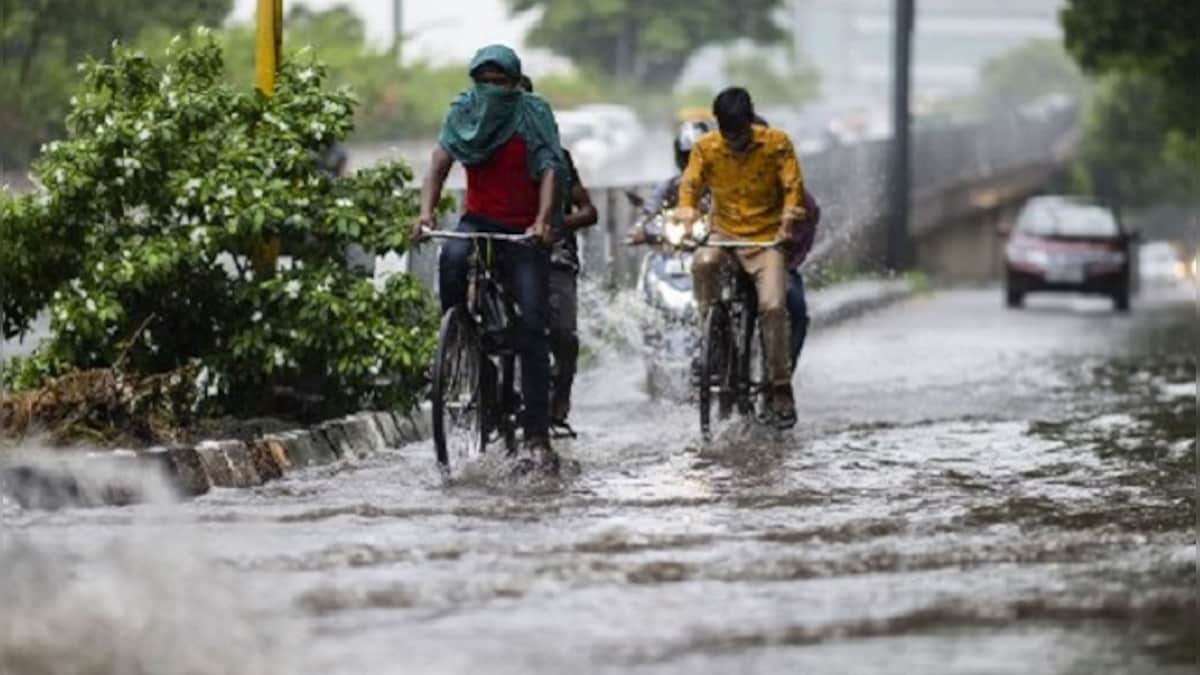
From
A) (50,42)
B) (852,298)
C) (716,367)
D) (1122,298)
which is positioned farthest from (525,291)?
(1122,298)

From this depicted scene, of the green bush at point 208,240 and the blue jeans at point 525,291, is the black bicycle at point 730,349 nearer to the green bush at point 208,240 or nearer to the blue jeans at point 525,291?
the green bush at point 208,240

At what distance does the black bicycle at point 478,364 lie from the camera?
13805mm

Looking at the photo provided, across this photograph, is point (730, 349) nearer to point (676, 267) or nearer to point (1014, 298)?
point (676, 267)

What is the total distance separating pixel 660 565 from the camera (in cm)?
1059

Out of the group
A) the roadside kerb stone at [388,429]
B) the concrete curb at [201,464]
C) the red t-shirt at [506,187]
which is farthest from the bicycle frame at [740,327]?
the red t-shirt at [506,187]

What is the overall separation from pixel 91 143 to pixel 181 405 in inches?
47.0

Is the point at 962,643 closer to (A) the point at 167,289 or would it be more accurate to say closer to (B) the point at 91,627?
(B) the point at 91,627

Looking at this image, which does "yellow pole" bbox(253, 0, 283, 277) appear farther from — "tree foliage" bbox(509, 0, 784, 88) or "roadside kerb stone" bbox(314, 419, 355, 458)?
"tree foliage" bbox(509, 0, 784, 88)

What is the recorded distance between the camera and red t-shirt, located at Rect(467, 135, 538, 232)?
14.1 m

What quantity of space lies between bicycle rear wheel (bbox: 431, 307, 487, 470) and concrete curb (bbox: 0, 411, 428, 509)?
2.48 ft

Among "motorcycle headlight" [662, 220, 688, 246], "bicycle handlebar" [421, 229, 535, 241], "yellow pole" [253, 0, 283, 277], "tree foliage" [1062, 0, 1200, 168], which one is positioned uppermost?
"tree foliage" [1062, 0, 1200, 168]

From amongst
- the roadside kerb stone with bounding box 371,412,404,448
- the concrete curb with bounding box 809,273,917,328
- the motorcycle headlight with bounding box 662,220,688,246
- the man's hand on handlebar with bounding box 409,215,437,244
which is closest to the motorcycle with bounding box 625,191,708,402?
the motorcycle headlight with bounding box 662,220,688,246

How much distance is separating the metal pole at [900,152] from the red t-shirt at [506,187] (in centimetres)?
3352

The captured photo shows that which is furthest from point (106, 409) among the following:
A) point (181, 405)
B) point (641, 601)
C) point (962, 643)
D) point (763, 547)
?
point (962, 643)
